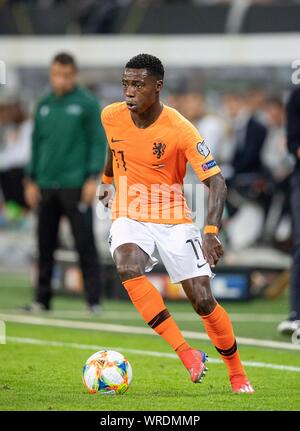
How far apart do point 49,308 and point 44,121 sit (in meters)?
2.03

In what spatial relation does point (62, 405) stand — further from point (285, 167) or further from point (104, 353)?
point (285, 167)

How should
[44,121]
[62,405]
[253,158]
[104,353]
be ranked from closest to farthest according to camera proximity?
[62,405]
[104,353]
[44,121]
[253,158]

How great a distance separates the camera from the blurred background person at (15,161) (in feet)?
65.7

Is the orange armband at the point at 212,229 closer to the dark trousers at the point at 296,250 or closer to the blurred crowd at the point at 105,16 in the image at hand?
the dark trousers at the point at 296,250

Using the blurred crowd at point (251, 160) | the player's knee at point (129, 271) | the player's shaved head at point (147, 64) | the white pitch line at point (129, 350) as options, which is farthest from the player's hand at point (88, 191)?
the player's knee at point (129, 271)

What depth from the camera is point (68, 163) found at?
13.9 m

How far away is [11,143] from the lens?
20516 millimetres

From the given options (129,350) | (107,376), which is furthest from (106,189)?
(107,376)

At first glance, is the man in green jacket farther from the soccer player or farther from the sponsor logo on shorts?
the sponsor logo on shorts

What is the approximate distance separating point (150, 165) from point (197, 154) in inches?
16.8

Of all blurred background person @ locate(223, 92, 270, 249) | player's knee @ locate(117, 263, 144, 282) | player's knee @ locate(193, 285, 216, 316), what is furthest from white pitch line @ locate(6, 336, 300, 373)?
blurred background person @ locate(223, 92, 270, 249)

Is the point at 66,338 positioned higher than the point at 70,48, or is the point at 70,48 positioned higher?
the point at 70,48

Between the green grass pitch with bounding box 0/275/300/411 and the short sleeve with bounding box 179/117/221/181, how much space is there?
148cm

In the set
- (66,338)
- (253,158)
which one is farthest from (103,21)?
(66,338)
